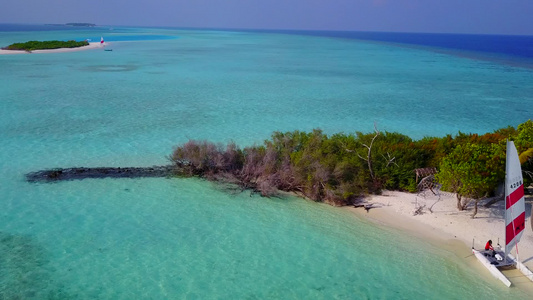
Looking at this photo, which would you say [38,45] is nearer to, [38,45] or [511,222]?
[38,45]

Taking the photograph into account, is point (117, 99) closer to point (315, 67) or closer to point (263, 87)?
point (263, 87)

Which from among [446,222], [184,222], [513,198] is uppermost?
[513,198]

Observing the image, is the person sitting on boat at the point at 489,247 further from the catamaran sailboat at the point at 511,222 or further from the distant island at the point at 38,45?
the distant island at the point at 38,45

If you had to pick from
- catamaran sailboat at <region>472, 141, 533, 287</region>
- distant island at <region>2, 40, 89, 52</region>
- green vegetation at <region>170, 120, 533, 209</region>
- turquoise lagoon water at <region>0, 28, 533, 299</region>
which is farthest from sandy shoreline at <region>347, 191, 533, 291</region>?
distant island at <region>2, 40, 89, 52</region>

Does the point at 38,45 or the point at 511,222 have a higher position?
the point at 38,45

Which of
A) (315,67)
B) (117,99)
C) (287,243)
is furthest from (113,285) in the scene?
(315,67)

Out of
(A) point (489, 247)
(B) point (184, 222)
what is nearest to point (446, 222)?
(A) point (489, 247)

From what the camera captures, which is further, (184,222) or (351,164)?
(351,164)
